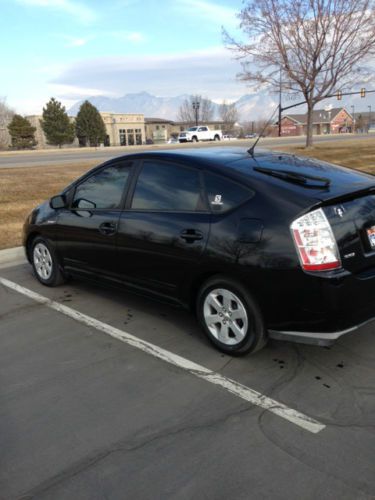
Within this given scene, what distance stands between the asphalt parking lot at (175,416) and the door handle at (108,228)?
0.86 meters

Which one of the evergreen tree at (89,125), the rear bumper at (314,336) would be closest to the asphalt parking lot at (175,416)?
the rear bumper at (314,336)

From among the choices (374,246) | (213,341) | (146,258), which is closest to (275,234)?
(374,246)

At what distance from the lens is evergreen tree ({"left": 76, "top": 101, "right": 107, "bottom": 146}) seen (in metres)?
71.6

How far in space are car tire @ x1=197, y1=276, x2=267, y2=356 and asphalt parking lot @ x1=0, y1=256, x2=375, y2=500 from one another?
150 mm

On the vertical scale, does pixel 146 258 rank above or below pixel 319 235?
below

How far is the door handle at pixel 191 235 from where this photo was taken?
12.7 feet

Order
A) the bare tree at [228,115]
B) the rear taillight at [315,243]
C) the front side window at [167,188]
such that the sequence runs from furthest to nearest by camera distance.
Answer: the bare tree at [228,115], the front side window at [167,188], the rear taillight at [315,243]

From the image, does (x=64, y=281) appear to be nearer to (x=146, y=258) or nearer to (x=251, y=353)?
(x=146, y=258)

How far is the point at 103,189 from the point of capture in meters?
4.92

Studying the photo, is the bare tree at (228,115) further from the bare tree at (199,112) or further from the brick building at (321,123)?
the brick building at (321,123)

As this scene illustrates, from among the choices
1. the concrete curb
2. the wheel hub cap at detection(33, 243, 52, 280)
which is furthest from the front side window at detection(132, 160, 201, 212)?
the concrete curb

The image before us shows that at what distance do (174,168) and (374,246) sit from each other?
5.86 feet

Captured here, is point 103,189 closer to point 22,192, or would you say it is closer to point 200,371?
point 200,371

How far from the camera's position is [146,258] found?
4324mm
